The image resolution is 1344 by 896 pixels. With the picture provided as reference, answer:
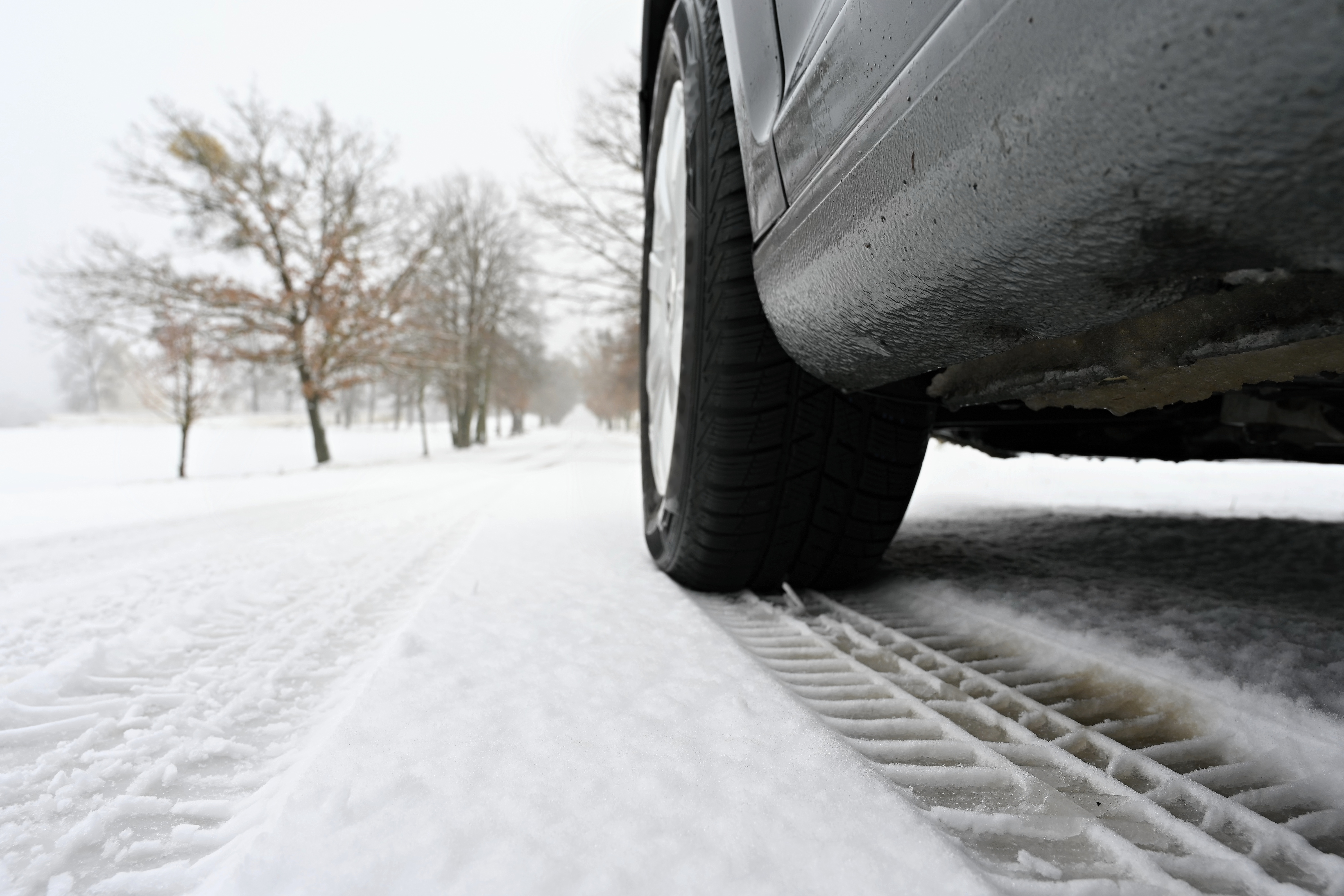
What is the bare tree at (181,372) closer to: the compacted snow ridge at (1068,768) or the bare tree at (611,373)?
the bare tree at (611,373)

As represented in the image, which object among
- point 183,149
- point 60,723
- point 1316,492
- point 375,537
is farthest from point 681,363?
point 183,149

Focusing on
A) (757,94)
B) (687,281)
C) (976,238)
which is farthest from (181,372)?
(976,238)

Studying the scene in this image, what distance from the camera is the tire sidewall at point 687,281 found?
139 centimetres

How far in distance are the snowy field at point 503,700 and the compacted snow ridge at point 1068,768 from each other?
0.23ft

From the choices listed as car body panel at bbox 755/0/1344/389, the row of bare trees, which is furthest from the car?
the row of bare trees

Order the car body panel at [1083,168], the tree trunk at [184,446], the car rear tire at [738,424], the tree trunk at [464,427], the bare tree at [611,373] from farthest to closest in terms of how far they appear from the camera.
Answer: the tree trunk at [464,427] < the bare tree at [611,373] < the tree trunk at [184,446] < the car rear tire at [738,424] < the car body panel at [1083,168]

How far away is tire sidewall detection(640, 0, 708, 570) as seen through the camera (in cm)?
139

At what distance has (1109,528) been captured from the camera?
235cm

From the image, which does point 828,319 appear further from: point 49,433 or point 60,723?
point 49,433

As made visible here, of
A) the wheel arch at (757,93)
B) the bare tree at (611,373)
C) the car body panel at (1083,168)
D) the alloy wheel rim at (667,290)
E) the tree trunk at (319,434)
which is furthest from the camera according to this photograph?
the bare tree at (611,373)

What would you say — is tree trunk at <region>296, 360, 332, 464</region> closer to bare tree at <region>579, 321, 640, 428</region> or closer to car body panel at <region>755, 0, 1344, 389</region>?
bare tree at <region>579, 321, 640, 428</region>

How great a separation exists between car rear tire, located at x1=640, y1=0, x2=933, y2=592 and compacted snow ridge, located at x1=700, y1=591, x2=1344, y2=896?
0.99ft

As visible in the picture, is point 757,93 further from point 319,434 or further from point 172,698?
point 319,434

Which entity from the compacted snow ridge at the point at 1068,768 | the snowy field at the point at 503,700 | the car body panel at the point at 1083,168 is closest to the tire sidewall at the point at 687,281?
the snowy field at the point at 503,700
